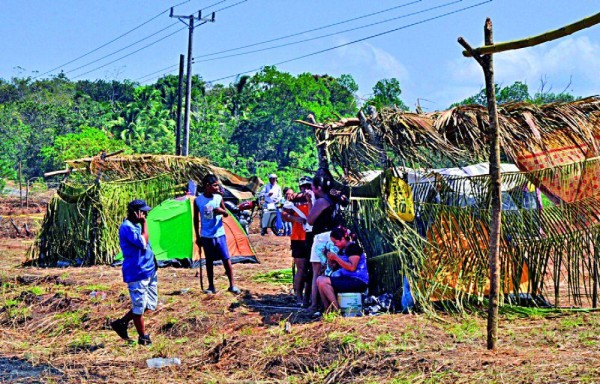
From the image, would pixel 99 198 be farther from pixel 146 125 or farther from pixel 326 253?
pixel 146 125

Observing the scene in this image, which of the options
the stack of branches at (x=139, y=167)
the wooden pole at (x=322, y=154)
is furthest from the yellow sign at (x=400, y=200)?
the stack of branches at (x=139, y=167)

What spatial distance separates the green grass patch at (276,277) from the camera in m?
13.5

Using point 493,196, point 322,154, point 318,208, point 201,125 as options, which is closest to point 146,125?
point 201,125

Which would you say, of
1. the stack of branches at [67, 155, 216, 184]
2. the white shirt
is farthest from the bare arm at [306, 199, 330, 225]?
the white shirt

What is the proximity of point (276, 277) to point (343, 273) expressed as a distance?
429 centimetres

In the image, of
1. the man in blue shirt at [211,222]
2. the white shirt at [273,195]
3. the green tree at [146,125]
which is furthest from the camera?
the green tree at [146,125]

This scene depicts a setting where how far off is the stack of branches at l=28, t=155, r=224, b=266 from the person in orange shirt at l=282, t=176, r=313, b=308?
6.58 meters

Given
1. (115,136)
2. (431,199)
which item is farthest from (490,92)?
(115,136)

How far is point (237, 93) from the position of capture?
49438 mm

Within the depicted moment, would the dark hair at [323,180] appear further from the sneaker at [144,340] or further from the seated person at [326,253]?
the sneaker at [144,340]

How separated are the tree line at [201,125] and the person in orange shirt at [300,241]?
95.5ft

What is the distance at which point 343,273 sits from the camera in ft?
32.1

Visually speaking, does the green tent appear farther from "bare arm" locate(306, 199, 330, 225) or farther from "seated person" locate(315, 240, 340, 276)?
"seated person" locate(315, 240, 340, 276)

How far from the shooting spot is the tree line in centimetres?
4306
